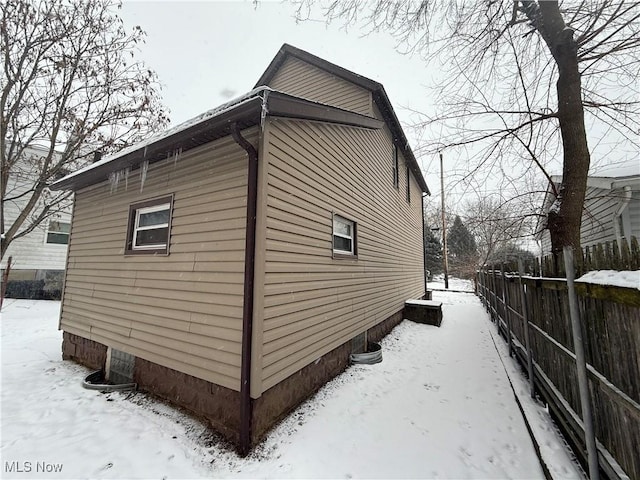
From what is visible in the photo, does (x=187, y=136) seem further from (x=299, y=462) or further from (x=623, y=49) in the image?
(x=623, y=49)

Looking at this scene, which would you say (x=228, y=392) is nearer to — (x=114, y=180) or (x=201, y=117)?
(x=201, y=117)

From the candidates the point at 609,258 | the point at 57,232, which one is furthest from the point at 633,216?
the point at 57,232

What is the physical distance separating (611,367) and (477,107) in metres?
6.05

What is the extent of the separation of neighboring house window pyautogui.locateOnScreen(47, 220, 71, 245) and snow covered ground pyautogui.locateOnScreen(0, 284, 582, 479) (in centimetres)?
1039

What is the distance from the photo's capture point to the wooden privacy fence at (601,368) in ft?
5.69

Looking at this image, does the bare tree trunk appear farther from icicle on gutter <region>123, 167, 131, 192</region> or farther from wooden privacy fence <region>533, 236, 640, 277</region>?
icicle on gutter <region>123, 167, 131, 192</region>

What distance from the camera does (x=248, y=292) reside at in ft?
10.4

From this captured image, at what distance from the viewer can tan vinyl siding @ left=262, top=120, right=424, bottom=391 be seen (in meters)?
3.51

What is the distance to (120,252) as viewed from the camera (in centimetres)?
496

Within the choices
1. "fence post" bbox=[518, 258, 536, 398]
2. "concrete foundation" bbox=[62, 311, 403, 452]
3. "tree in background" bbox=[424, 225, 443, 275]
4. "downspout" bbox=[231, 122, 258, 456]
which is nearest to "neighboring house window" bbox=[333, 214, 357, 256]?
"concrete foundation" bbox=[62, 311, 403, 452]

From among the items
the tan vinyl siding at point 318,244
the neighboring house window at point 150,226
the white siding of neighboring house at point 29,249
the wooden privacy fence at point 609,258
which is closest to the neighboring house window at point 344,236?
the tan vinyl siding at point 318,244

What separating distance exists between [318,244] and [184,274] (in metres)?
2.06

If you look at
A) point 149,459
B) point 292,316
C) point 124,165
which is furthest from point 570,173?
point 124,165

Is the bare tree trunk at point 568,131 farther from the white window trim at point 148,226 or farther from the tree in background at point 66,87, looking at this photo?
the tree in background at point 66,87
